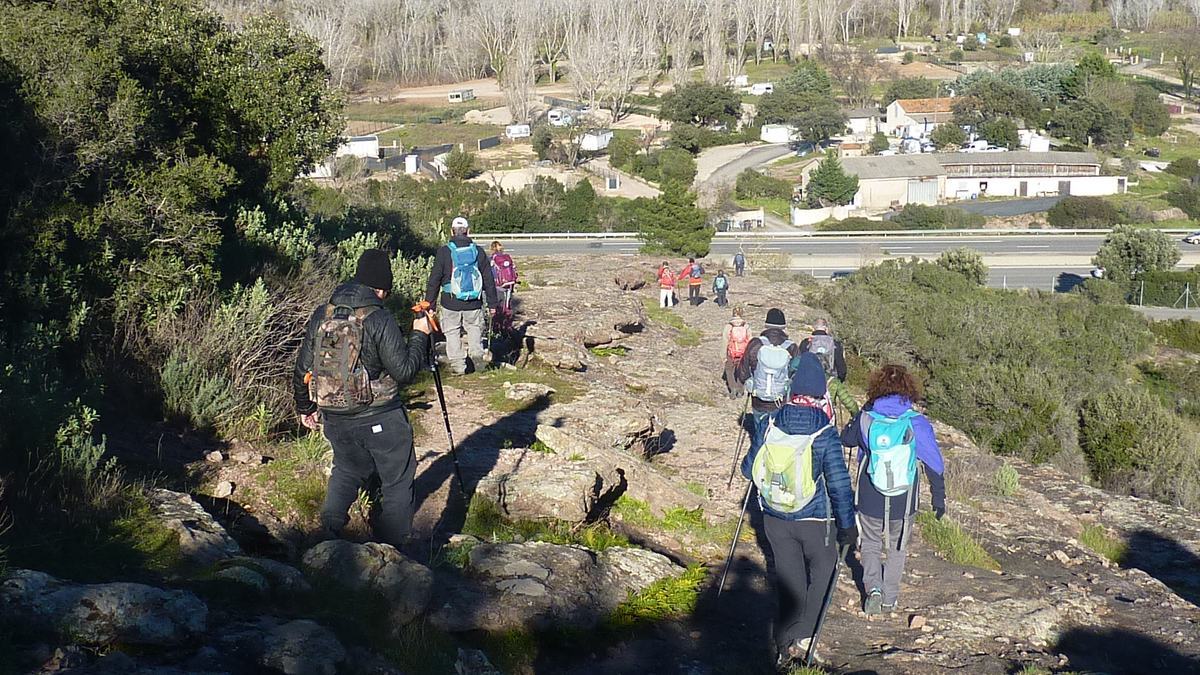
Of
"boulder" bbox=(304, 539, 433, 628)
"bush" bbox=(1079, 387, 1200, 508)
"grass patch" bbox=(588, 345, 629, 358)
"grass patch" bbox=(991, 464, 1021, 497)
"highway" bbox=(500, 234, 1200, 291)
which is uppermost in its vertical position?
"boulder" bbox=(304, 539, 433, 628)

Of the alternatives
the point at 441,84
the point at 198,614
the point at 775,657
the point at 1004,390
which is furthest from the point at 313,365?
the point at 441,84

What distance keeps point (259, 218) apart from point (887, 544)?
25.7 ft

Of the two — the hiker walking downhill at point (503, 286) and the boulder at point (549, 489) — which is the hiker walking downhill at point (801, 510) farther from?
the hiker walking downhill at point (503, 286)

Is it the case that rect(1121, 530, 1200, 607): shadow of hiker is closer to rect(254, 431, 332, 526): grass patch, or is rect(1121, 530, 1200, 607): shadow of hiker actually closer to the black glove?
the black glove

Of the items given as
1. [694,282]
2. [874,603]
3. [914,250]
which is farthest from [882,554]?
[914,250]

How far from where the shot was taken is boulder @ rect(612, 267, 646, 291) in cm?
2259

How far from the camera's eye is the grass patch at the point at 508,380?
29.9ft

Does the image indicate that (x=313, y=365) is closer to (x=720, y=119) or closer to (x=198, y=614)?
(x=198, y=614)

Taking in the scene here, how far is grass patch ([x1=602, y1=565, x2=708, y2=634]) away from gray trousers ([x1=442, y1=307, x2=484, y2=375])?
12.9ft

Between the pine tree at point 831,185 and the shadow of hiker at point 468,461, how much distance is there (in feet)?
205

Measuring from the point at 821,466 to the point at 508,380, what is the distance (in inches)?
193

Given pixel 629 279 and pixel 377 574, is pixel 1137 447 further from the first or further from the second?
pixel 377 574

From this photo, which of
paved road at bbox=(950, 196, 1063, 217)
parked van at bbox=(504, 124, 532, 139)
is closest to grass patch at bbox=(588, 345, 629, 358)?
paved road at bbox=(950, 196, 1063, 217)

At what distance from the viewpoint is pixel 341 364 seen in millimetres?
4941
